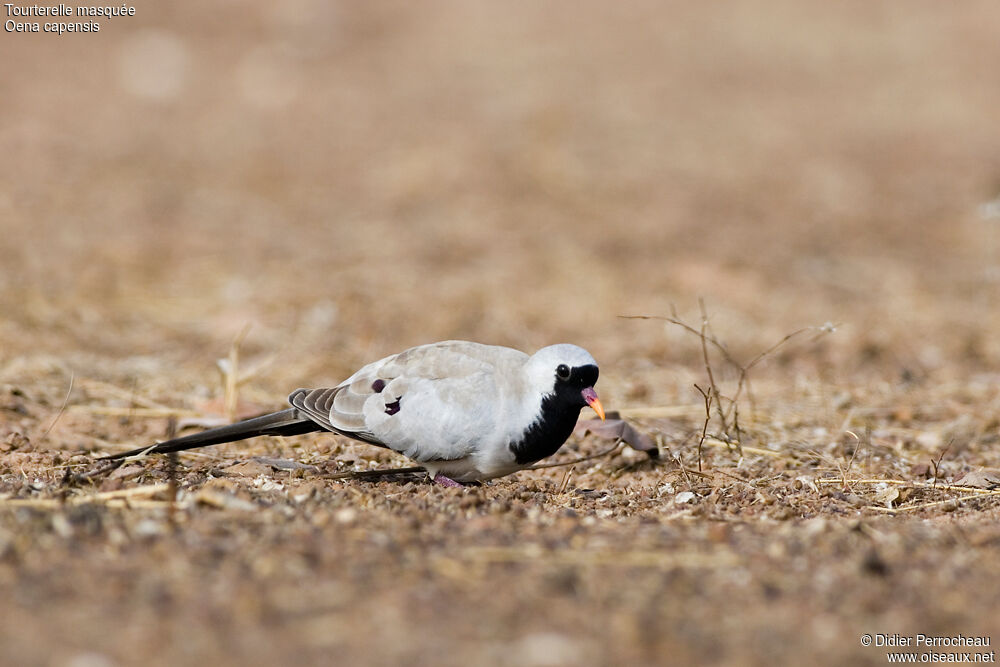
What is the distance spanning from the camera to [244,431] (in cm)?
448

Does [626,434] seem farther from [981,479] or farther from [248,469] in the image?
[248,469]

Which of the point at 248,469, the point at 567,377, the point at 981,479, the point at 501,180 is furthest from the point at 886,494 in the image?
the point at 501,180

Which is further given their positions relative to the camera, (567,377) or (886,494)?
(886,494)

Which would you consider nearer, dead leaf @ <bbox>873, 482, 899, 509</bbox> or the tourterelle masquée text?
dead leaf @ <bbox>873, 482, 899, 509</bbox>

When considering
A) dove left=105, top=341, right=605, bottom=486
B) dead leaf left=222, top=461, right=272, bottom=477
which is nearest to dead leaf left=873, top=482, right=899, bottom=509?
dove left=105, top=341, right=605, bottom=486

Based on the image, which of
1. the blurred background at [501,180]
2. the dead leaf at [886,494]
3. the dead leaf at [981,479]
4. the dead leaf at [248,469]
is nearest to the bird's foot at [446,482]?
the dead leaf at [248,469]

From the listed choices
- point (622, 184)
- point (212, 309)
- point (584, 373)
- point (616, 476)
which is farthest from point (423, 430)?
point (622, 184)

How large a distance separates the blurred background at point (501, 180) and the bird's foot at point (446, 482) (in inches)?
83.9

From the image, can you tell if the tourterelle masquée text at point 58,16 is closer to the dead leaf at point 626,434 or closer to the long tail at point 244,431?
the long tail at point 244,431

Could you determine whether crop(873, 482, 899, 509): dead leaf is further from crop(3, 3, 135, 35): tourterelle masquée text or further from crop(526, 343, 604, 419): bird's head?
crop(3, 3, 135, 35): tourterelle masquée text

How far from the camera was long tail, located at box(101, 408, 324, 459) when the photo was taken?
438cm

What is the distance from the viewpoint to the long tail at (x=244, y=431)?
14.4ft

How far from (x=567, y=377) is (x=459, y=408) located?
41 centimetres

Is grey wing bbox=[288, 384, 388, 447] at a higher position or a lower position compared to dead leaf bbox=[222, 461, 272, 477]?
higher
